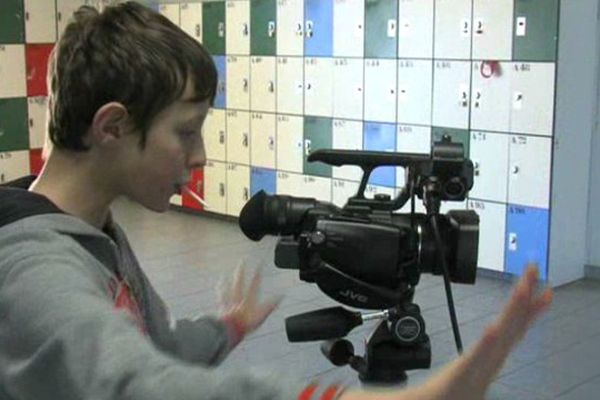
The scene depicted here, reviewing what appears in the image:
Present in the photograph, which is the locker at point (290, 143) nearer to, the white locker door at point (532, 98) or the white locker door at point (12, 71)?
the white locker door at point (532, 98)

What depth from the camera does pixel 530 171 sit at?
4.34 metres

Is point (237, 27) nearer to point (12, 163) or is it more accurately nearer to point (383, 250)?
point (12, 163)

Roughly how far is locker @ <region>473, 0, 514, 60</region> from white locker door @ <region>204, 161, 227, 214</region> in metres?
2.13

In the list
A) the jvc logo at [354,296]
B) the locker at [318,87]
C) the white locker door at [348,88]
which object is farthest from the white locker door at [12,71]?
the jvc logo at [354,296]

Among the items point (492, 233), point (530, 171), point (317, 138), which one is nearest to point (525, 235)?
point (492, 233)

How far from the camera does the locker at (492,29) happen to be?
4.29 m

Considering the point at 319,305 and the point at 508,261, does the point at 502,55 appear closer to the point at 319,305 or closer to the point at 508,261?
the point at 508,261

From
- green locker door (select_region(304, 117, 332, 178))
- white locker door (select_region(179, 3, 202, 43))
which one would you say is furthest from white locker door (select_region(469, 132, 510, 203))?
white locker door (select_region(179, 3, 202, 43))

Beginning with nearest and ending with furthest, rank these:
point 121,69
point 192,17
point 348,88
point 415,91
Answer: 1. point 121,69
2. point 415,91
3. point 348,88
4. point 192,17

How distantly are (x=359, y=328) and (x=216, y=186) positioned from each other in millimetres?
2473

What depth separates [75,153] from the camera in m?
0.96

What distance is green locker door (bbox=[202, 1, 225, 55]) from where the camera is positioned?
18.7 ft

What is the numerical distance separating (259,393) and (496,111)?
12.9 ft

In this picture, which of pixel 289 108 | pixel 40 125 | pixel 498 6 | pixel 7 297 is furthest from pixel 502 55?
pixel 7 297
